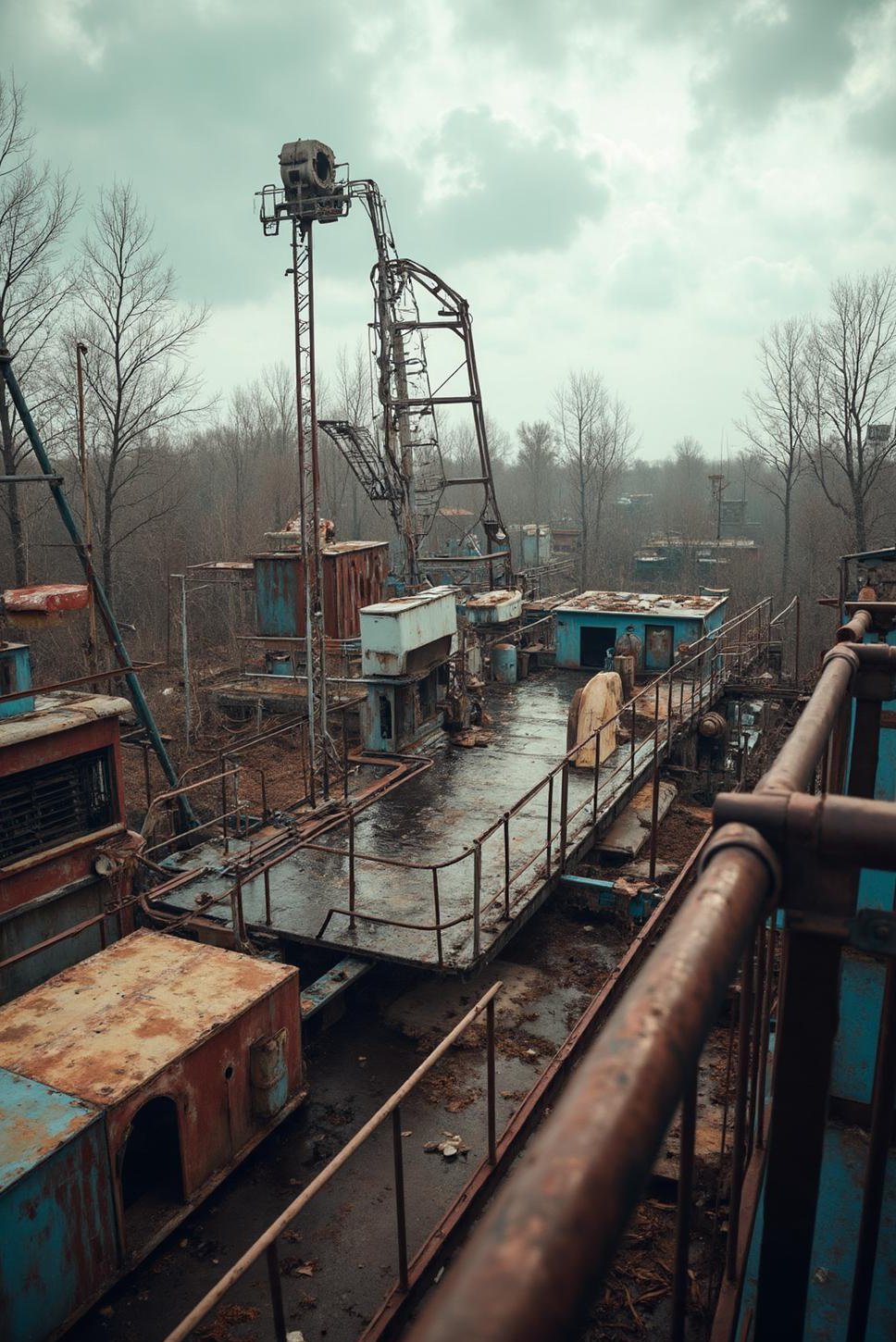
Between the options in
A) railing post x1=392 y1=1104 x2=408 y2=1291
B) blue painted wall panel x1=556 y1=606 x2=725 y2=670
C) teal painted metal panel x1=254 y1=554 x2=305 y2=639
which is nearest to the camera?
railing post x1=392 y1=1104 x2=408 y2=1291

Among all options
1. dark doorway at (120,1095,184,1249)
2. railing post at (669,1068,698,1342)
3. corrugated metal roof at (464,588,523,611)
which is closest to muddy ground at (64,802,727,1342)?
dark doorway at (120,1095,184,1249)

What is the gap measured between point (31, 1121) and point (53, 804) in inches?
158

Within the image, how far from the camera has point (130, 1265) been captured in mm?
5973

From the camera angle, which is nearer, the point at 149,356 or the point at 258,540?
the point at 149,356

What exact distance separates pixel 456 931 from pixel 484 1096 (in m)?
1.57

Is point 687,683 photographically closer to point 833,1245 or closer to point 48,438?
point 833,1245

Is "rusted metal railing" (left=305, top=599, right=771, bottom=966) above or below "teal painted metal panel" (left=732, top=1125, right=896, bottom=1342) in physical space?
below

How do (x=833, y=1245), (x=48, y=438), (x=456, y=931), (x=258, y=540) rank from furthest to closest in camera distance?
(x=258, y=540) < (x=48, y=438) < (x=456, y=931) < (x=833, y=1245)

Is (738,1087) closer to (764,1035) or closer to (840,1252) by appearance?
(764,1035)

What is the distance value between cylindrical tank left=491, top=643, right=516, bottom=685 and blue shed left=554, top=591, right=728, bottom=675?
4.24ft

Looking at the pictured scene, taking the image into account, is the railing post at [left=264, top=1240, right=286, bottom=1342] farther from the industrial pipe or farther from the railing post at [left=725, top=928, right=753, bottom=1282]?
the industrial pipe

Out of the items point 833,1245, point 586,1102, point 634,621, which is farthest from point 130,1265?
point 634,621

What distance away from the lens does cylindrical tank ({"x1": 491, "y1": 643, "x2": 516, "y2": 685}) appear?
19.8m

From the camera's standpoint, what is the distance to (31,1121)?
5.61 metres
